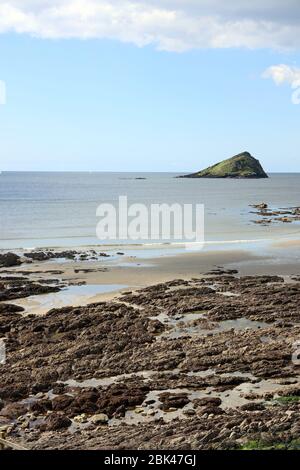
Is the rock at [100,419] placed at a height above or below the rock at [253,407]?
below

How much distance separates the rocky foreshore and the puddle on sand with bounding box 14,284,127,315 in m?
1.35

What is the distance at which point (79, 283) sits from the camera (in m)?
31.7

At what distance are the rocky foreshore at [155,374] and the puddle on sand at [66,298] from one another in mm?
1349

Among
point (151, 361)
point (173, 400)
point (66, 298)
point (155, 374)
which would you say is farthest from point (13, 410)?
point (66, 298)

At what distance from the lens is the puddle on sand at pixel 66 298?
26087 millimetres

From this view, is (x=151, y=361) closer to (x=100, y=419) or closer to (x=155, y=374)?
(x=155, y=374)

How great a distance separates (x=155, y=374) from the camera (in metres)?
16.6

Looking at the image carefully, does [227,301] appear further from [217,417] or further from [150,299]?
[217,417]

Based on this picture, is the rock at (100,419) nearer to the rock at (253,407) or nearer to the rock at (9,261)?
the rock at (253,407)

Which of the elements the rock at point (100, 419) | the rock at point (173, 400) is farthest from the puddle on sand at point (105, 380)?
the rock at point (100, 419)

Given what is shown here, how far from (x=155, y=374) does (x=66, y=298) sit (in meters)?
12.2

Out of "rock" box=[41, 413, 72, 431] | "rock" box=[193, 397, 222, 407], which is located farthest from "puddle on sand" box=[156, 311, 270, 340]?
"rock" box=[41, 413, 72, 431]

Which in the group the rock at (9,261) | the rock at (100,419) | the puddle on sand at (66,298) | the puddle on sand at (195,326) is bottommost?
the rock at (100,419)
